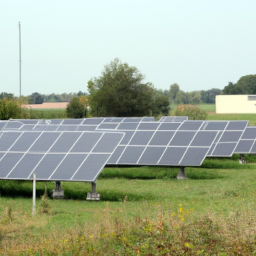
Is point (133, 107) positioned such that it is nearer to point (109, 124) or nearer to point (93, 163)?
point (109, 124)

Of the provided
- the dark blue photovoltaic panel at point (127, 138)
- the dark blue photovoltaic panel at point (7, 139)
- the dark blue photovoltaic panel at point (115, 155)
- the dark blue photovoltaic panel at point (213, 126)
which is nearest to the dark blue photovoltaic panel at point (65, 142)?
the dark blue photovoltaic panel at point (7, 139)

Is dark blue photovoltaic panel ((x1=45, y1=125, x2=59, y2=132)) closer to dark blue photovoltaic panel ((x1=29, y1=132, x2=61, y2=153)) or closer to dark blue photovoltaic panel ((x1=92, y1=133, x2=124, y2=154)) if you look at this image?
dark blue photovoltaic panel ((x1=29, y1=132, x2=61, y2=153))

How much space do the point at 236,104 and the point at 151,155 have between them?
100299mm

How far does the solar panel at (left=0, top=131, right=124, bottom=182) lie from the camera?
16453 mm

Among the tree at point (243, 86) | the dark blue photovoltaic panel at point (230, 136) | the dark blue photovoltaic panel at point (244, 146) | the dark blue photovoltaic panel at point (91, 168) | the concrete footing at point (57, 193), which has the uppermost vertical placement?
the tree at point (243, 86)

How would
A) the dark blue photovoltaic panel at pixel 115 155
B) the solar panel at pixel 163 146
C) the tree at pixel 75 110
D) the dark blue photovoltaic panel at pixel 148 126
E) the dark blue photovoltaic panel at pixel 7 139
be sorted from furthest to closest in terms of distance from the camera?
the tree at pixel 75 110
the dark blue photovoltaic panel at pixel 148 126
the dark blue photovoltaic panel at pixel 115 155
the solar panel at pixel 163 146
the dark blue photovoltaic panel at pixel 7 139

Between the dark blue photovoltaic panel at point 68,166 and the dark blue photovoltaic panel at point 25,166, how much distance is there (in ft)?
3.03

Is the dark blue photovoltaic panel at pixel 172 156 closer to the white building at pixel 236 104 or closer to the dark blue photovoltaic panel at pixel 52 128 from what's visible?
the dark blue photovoltaic panel at pixel 52 128

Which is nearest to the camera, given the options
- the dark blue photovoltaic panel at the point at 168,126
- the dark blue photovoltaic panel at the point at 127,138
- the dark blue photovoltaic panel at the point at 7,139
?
the dark blue photovoltaic panel at the point at 7,139

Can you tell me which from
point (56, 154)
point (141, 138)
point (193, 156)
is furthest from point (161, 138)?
point (56, 154)

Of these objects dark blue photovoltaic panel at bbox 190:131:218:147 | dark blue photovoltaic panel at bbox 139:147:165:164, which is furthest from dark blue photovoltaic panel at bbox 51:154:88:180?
dark blue photovoltaic panel at bbox 190:131:218:147

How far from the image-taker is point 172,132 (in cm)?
2416

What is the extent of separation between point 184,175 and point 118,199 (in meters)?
6.13

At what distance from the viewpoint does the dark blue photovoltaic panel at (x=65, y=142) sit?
1786 centimetres
